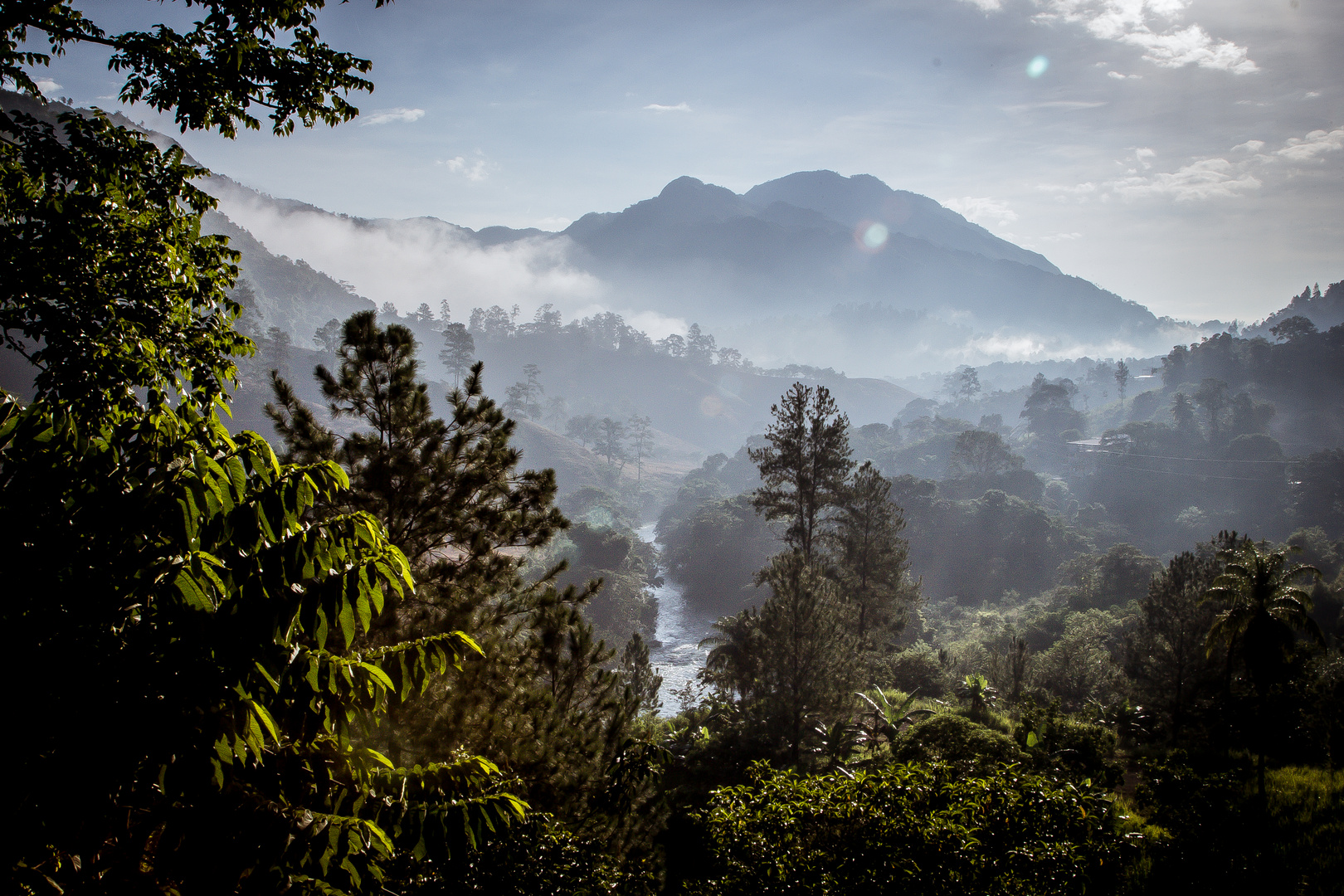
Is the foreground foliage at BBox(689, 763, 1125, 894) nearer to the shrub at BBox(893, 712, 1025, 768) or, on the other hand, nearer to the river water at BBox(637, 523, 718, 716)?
the shrub at BBox(893, 712, 1025, 768)

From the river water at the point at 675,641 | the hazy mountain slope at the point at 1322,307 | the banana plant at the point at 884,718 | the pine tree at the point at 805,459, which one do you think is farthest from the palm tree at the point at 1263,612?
the hazy mountain slope at the point at 1322,307

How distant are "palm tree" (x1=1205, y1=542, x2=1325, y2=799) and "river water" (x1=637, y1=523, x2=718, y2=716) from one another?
2383cm

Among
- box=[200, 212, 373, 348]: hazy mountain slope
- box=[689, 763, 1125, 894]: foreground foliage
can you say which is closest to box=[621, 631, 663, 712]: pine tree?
box=[689, 763, 1125, 894]: foreground foliage

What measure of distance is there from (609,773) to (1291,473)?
100326 millimetres

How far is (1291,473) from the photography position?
7406 centimetres

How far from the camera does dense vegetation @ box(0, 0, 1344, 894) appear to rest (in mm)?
2574

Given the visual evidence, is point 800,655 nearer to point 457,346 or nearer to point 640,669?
point 640,669

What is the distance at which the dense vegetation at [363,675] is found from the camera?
2574 mm

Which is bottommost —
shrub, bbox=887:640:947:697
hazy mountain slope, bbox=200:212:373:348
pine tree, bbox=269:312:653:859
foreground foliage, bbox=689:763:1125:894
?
shrub, bbox=887:640:947:697

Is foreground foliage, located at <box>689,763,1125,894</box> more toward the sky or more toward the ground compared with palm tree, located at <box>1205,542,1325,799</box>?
more toward the sky

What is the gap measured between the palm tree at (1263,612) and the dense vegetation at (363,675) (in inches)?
3.3

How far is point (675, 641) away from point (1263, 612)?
4105cm

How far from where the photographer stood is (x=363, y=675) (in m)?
3.05

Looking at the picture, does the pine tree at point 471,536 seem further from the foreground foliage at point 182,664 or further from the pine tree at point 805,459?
the pine tree at point 805,459
